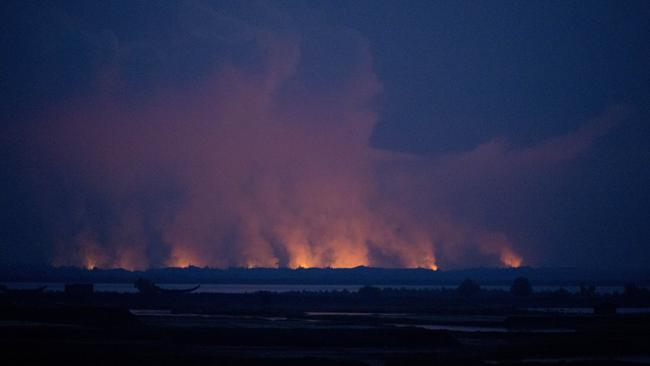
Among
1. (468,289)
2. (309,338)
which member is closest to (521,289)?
(468,289)

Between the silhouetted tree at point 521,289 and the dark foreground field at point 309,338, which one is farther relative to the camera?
the silhouetted tree at point 521,289

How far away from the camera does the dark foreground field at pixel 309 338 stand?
35.4 metres

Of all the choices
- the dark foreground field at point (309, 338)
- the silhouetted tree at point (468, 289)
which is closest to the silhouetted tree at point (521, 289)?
the silhouetted tree at point (468, 289)

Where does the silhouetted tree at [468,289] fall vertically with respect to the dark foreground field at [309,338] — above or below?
above

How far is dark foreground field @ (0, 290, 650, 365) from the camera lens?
35.4 m

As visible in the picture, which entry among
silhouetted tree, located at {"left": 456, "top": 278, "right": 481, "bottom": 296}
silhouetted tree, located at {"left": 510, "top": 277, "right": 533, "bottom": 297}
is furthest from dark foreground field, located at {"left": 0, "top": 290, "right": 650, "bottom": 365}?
silhouetted tree, located at {"left": 510, "top": 277, "right": 533, "bottom": 297}

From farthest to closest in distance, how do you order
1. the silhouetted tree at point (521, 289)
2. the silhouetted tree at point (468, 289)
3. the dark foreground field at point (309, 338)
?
1. the silhouetted tree at point (521, 289)
2. the silhouetted tree at point (468, 289)
3. the dark foreground field at point (309, 338)

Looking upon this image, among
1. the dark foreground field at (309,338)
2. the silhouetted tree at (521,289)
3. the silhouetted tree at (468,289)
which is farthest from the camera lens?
the silhouetted tree at (521,289)

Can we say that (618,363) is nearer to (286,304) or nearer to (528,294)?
(286,304)

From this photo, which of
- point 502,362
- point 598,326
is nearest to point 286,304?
point 598,326

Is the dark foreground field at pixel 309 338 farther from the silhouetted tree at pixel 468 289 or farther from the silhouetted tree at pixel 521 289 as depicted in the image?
the silhouetted tree at pixel 521 289

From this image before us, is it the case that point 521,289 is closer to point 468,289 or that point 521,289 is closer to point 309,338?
point 468,289

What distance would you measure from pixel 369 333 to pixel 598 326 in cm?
1652

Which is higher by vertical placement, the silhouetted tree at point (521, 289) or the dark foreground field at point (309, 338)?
the silhouetted tree at point (521, 289)
